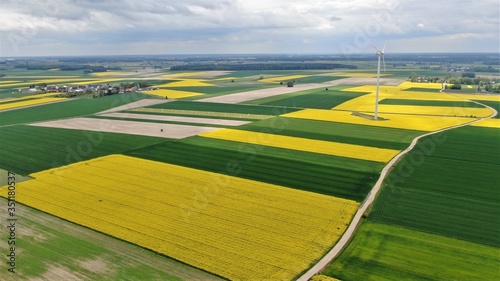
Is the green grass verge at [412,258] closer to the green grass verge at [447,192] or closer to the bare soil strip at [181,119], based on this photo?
the green grass verge at [447,192]

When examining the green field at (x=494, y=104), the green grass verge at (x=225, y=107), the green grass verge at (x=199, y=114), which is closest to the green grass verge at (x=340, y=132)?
the green grass verge at (x=199, y=114)

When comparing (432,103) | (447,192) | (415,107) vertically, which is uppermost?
(432,103)

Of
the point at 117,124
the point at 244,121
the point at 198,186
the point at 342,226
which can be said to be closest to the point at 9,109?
the point at 117,124

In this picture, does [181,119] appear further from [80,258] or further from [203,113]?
[80,258]

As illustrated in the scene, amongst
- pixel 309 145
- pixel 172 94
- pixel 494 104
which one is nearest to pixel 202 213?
pixel 309 145

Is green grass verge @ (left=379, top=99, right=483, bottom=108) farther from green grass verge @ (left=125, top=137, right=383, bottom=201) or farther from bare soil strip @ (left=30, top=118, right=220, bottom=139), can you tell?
green grass verge @ (left=125, top=137, right=383, bottom=201)

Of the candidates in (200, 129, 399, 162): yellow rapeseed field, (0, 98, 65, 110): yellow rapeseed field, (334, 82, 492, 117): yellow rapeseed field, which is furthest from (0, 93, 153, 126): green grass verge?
(334, 82, 492, 117): yellow rapeseed field
